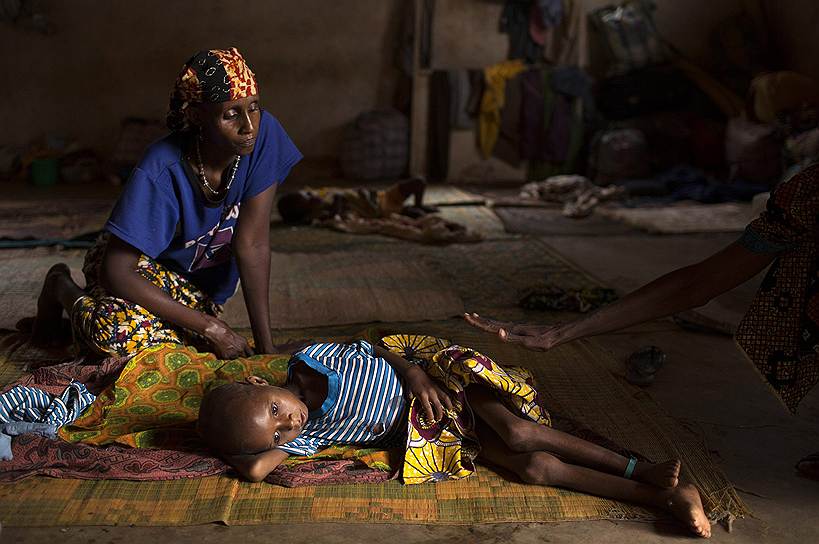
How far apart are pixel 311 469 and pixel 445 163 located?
6.40m

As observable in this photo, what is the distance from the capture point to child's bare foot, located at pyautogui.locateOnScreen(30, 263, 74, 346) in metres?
3.12

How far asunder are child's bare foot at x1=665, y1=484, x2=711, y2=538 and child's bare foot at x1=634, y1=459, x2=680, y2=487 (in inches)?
1.0

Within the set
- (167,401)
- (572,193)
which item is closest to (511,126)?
(572,193)

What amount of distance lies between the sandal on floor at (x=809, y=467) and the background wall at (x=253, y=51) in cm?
675

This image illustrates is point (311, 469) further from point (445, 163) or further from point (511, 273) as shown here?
point (445, 163)

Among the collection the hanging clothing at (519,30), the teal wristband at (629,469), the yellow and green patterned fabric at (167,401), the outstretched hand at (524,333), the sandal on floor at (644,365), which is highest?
the hanging clothing at (519,30)

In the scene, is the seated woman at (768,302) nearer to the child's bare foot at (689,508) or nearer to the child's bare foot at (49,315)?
the child's bare foot at (689,508)

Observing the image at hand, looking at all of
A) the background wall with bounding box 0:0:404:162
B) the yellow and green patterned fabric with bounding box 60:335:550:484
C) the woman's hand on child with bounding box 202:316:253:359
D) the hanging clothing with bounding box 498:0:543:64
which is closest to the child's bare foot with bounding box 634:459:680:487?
the yellow and green patterned fabric with bounding box 60:335:550:484

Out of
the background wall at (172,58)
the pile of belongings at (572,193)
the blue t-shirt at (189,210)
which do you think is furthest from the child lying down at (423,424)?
the background wall at (172,58)

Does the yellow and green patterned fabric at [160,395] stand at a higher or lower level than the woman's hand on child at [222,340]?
lower

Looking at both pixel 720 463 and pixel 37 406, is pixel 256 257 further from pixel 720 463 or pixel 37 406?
pixel 720 463

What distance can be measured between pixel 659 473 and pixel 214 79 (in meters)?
1.63

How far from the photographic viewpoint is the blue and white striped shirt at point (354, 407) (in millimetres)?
2264

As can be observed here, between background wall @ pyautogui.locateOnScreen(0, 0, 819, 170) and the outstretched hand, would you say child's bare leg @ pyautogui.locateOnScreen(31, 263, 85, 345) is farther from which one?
background wall @ pyautogui.locateOnScreen(0, 0, 819, 170)
